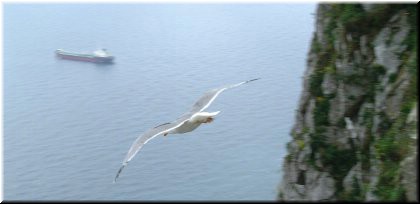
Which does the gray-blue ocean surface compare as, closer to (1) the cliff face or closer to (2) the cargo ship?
(2) the cargo ship

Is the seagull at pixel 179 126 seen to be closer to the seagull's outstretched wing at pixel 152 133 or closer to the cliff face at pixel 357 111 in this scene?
the seagull's outstretched wing at pixel 152 133

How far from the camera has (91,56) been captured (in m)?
34.6

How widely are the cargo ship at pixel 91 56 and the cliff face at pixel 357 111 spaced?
22.0 metres

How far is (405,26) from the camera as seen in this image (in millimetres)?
9508

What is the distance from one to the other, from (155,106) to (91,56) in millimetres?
10931

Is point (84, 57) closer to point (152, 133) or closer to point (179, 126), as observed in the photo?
point (152, 133)

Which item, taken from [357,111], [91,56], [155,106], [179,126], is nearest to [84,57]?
[91,56]

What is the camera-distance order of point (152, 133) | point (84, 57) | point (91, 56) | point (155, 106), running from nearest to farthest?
1. point (152, 133)
2. point (155, 106)
3. point (91, 56)
4. point (84, 57)

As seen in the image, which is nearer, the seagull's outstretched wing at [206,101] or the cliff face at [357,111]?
the seagull's outstretched wing at [206,101]

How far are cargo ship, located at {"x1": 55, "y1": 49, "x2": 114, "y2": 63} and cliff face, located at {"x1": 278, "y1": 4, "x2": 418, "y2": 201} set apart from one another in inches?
865

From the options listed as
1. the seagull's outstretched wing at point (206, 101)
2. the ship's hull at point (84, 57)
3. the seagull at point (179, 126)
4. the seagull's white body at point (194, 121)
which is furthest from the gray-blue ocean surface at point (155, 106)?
the seagull's white body at point (194, 121)

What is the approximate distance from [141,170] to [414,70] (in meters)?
15.3

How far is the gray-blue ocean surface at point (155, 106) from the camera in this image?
73.6ft

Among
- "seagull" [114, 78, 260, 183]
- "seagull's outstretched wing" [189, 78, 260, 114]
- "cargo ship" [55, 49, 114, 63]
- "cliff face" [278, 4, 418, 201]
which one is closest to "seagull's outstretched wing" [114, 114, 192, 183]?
"seagull" [114, 78, 260, 183]
